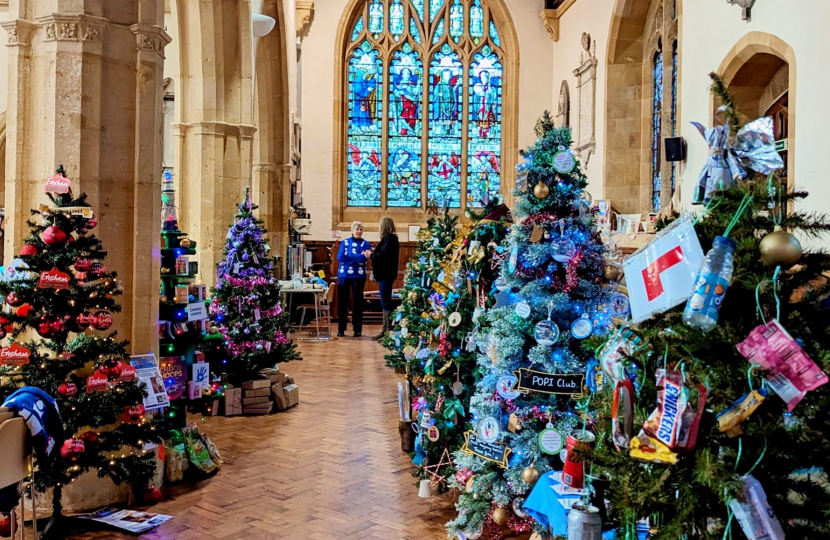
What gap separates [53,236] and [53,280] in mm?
214

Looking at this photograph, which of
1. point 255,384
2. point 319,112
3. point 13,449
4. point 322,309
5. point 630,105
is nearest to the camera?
point 13,449

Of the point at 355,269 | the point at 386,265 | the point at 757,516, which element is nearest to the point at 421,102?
the point at 355,269

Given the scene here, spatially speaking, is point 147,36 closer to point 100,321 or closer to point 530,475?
point 100,321

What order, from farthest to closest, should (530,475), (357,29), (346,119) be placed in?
(357,29) → (346,119) → (530,475)

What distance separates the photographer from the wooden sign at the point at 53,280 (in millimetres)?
3883

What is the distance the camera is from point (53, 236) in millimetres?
3918

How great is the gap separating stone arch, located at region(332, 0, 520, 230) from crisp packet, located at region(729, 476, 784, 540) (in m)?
14.7

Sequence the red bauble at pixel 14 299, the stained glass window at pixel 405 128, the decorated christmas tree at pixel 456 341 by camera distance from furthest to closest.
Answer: the stained glass window at pixel 405 128, the decorated christmas tree at pixel 456 341, the red bauble at pixel 14 299

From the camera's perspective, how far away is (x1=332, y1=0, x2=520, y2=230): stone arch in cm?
1634

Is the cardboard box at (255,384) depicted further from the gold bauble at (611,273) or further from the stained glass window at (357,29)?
the stained glass window at (357,29)

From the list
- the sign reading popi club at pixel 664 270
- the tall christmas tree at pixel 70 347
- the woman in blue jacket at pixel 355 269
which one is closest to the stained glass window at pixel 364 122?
the woman in blue jacket at pixel 355 269

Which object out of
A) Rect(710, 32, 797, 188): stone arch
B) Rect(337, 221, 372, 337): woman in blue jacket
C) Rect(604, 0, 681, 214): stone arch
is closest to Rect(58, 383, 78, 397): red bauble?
Rect(710, 32, 797, 188): stone arch

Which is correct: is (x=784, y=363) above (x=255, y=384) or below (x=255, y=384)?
above

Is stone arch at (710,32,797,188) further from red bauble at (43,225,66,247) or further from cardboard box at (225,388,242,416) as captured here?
red bauble at (43,225,66,247)
